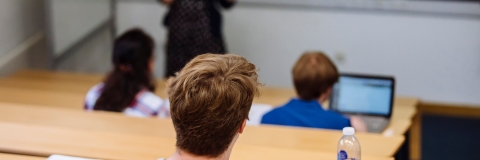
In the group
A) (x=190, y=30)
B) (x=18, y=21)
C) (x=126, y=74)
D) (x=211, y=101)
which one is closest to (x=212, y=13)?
(x=190, y=30)

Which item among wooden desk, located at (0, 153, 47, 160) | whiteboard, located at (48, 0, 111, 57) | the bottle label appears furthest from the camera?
whiteboard, located at (48, 0, 111, 57)

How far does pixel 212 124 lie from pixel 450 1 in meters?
3.93

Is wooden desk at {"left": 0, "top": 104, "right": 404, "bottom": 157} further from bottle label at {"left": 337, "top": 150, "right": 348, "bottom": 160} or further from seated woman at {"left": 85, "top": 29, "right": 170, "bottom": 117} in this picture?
bottle label at {"left": 337, "top": 150, "right": 348, "bottom": 160}

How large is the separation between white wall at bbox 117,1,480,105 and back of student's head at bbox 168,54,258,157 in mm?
3818

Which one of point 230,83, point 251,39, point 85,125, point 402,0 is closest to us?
point 230,83

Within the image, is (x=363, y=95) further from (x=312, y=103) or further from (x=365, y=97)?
(x=312, y=103)

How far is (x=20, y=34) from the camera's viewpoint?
4.50 metres

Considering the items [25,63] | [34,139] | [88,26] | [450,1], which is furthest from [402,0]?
[34,139]

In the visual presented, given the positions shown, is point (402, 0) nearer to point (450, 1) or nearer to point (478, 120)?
point (450, 1)

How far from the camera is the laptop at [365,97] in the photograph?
10.0 ft

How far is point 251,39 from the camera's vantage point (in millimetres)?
5387

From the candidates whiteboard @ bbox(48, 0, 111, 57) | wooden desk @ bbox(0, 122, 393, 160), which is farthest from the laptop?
whiteboard @ bbox(48, 0, 111, 57)

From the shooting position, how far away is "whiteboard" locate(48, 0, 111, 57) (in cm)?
482

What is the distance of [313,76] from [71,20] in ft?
9.68
